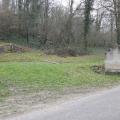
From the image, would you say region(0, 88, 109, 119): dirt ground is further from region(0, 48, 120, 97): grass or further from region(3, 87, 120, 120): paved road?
region(0, 48, 120, 97): grass

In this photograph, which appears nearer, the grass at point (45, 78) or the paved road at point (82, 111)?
the paved road at point (82, 111)

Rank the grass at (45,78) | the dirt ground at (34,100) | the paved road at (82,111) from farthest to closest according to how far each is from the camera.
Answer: the grass at (45,78) < the dirt ground at (34,100) < the paved road at (82,111)

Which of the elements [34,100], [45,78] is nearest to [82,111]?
[34,100]

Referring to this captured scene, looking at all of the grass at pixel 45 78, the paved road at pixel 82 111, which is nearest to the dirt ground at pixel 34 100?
the paved road at pixel 82 111

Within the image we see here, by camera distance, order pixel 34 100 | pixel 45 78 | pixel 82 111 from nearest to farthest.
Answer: pixel 82 111 → pixel 34 100 → pixel 45 78

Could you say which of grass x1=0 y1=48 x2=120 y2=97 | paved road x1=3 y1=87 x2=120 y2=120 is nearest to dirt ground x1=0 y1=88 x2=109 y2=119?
paved road x1=3 y1=87 x2=120 y2=120

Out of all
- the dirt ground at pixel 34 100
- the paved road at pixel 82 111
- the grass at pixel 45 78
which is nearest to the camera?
the paved road at pixel 82 111

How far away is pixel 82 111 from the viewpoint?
10297 millimetres

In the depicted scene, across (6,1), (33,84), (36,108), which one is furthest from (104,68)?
(6,1)

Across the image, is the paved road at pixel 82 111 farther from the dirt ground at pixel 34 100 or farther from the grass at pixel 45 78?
the grass at pixel 45 78

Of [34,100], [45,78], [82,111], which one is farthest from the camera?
[45,78]

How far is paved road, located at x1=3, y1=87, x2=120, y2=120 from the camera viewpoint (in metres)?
9.32

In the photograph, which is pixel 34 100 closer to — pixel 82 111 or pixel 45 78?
pixel 82 111

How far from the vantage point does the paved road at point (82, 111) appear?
932 cm
